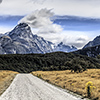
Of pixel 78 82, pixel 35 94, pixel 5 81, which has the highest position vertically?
pixel 35 94

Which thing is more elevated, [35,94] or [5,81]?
[35,94]

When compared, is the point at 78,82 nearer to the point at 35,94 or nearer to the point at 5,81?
the point at 35,94

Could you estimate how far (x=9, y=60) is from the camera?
125125mm

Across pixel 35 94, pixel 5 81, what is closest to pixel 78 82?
pixel 35 94

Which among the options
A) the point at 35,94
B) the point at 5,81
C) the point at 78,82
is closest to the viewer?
the point at 35,94

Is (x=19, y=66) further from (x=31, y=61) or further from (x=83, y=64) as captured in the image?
(x=83, y=64)

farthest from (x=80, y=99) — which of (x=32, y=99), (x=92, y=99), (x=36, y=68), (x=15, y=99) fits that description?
(x=36, y=68)

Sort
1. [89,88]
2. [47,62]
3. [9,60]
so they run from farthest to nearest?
1. [47,62]
2. [9,60]
3. [89,88]

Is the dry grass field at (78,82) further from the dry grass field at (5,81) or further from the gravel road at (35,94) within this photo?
the dry grass field at (5,81)

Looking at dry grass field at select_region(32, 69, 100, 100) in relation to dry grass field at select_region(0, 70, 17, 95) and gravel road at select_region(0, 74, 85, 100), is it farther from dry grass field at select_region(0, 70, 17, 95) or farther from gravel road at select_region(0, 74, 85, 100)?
dry grass field at select_region(0, 70, 17, 95)

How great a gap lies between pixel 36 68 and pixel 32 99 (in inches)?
4130

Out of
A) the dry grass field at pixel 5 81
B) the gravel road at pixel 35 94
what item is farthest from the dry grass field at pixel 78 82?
the dry grass field at pixel 5 81

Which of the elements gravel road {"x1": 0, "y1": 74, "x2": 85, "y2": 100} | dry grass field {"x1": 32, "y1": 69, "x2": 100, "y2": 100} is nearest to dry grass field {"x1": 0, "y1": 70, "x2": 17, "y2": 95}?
gravel road {"x1": 0, "y1": 74, "x2": 85, "y2": 100}

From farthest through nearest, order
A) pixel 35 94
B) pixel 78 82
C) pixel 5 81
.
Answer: pixel 5 81, pixel 78 82, pixel 35 94
